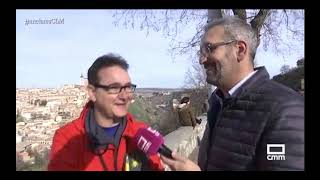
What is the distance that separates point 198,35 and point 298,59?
82 cm

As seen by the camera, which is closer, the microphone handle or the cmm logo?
the cmm logo

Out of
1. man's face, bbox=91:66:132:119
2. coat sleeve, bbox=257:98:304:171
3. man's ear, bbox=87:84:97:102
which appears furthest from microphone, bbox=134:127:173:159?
coat sleeve, bbox=257:98:304:171

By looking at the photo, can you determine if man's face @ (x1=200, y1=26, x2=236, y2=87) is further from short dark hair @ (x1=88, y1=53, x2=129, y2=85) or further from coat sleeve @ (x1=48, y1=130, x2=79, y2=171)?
coat sleeve @ (x1=48, y1=130, x2=79, y2=171)

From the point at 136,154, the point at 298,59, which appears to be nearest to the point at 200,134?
the point at 136,154

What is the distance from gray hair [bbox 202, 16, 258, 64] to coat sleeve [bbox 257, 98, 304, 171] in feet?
1.60

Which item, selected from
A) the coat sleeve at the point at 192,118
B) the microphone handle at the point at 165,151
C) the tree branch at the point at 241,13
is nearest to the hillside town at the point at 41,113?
the microphone handle at the point at 165,151

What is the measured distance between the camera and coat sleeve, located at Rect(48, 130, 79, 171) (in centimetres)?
318

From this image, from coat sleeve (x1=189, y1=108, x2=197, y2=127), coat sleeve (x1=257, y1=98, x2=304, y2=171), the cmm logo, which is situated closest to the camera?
coat sleeve (x1=257, y1=98, x2=304, y2=171)

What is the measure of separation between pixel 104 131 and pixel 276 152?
4.13 feet

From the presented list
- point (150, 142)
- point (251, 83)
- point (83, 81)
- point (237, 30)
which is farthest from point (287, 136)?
point (83, 81)

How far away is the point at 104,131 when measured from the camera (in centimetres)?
323

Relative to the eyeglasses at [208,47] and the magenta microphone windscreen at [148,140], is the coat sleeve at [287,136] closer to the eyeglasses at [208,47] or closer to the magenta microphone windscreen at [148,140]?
the eyeglasses at [208,47]

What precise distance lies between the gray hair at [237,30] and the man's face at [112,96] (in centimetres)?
73

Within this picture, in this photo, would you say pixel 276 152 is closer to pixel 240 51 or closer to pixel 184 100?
pixel 240 51
